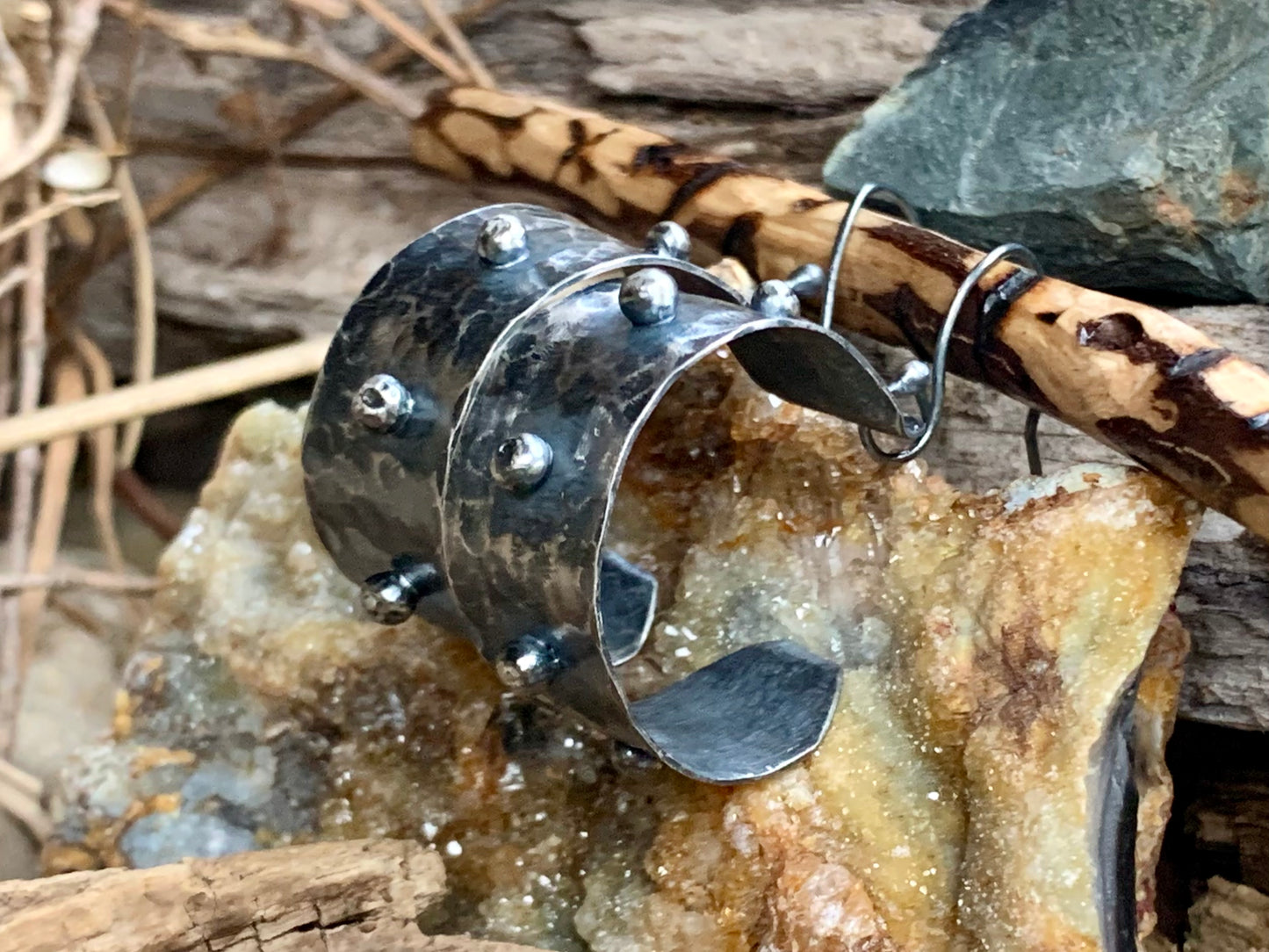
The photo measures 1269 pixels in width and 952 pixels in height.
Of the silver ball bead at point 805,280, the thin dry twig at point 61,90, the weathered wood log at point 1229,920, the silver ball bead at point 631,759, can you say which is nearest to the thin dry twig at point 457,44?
the thin dry twig at point 61,90

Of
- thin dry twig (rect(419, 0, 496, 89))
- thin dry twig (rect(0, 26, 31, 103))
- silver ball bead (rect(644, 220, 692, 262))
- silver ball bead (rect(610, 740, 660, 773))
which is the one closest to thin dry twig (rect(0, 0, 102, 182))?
thin dry twig (rect(0, 26, 31, 103))

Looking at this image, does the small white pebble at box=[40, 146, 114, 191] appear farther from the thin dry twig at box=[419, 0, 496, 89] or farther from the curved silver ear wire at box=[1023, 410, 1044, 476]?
the curved silver ear wire at box=[1023, 410, 1044, 476]

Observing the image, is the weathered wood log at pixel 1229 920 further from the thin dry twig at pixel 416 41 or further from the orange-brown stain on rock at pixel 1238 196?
the thin dry twig at pixel 416 41

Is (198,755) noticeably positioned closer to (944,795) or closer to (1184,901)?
(944,795)

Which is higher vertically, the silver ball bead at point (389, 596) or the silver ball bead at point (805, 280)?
the silver ball bead at point (805, 280)

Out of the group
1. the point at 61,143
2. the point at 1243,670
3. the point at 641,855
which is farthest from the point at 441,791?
the point at 61,143

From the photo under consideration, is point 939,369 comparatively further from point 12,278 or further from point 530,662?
point 12,278

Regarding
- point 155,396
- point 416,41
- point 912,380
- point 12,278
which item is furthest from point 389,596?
point 416,41
